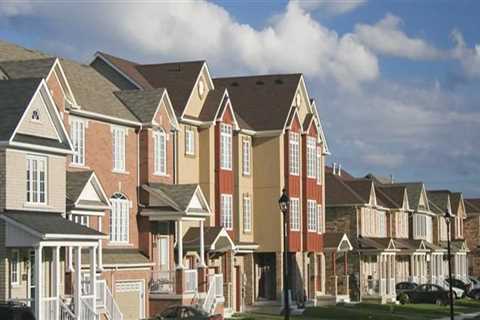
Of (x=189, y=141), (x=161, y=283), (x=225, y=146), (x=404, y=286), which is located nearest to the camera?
(x=161, y=283)

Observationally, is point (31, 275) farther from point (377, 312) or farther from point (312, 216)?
point (312, 216)

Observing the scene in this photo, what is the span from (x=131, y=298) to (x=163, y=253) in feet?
15.2

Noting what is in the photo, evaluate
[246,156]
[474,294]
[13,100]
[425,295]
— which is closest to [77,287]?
[13,100]

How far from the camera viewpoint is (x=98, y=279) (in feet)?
142

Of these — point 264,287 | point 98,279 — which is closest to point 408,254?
point 264,287

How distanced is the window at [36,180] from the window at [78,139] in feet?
17.9

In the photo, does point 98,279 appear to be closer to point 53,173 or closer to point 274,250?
point 53,173

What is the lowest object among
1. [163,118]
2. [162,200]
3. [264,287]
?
[264,287]

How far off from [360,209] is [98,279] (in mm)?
39154

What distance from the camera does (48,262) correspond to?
3928 centimetres

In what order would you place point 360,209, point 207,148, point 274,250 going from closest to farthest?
point 207,148 < point 274,250 < point 360,209

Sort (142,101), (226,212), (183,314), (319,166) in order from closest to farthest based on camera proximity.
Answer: (183,314) → (142,101) → (226,212) → (319,166)

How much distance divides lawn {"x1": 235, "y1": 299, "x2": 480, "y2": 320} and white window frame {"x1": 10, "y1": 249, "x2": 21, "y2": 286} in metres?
16.2

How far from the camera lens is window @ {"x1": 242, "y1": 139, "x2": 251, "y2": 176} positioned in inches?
2391
